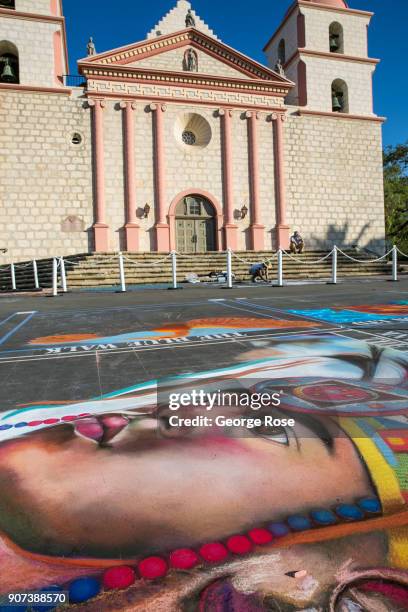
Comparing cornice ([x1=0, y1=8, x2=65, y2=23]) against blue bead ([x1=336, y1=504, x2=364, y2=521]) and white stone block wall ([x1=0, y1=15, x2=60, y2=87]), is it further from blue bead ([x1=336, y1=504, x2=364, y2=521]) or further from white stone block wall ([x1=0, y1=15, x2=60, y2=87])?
blue bead ([x1=336, y1=504, x2=364, y2=521])

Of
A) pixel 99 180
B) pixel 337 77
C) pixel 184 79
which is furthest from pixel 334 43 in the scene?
pixel 99 180

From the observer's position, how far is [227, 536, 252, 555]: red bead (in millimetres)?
1317

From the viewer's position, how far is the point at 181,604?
1.14 metres

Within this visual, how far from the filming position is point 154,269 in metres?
17.5

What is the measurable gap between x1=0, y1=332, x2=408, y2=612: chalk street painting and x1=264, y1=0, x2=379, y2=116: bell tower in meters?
25.5

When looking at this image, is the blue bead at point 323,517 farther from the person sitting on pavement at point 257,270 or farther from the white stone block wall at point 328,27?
the white stone block wall at point 328,27

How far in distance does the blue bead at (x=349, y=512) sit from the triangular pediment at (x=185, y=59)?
76.2ft

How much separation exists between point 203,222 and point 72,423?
2129 cm

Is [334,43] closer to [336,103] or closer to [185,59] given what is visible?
[336,103]

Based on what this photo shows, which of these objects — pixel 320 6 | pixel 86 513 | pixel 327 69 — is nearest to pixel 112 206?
pixel 327 69

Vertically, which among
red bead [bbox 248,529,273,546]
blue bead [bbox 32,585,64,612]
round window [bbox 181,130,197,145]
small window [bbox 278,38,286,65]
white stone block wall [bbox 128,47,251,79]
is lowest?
blue bead [bbox 32,585,64,612]

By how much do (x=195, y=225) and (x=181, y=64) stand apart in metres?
8.47

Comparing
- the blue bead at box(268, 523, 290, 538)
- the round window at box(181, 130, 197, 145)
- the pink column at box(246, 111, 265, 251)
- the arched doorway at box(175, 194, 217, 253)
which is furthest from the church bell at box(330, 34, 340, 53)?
the blue bead at box(268, 523, 290, 538)

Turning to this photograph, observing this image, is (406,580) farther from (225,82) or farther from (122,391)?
(225,82)
